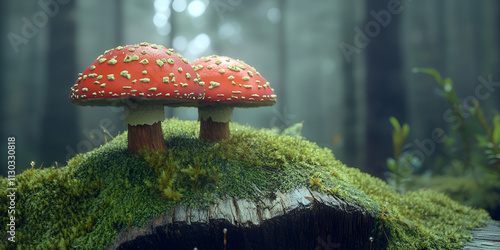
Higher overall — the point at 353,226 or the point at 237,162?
the point at 237,162

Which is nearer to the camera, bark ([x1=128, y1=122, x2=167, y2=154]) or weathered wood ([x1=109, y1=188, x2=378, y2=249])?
weathered wood ([x1=109, y1=188, x2=378, y2=249])

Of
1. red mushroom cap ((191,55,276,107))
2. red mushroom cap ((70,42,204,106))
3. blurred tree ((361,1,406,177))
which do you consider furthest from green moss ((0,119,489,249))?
blurred tree ((361,1,406,177))

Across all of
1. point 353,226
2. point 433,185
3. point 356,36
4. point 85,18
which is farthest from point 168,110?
point 353,226

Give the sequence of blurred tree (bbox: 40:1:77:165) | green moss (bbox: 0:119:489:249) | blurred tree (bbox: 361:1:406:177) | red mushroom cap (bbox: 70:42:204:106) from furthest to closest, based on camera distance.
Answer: blurred tree (bbox: 40:1:77:165)
blurred tree (bbox: 361:1:406:177)
green moss (bbox: 0:119:489:249)
red mushroom cap (bbox: 70:42:204:106)

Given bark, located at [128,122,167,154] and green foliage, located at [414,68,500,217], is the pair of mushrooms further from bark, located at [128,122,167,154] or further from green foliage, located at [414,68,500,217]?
green foliage, located at [414,68,500,217]

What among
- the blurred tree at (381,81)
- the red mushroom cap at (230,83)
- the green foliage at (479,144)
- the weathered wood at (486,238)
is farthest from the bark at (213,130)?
the blurred tree at (381,81)

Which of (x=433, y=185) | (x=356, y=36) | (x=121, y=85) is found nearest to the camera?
(x=121, y=85)

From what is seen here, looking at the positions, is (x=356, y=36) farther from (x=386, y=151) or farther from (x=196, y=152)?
(x=196, y=152)
